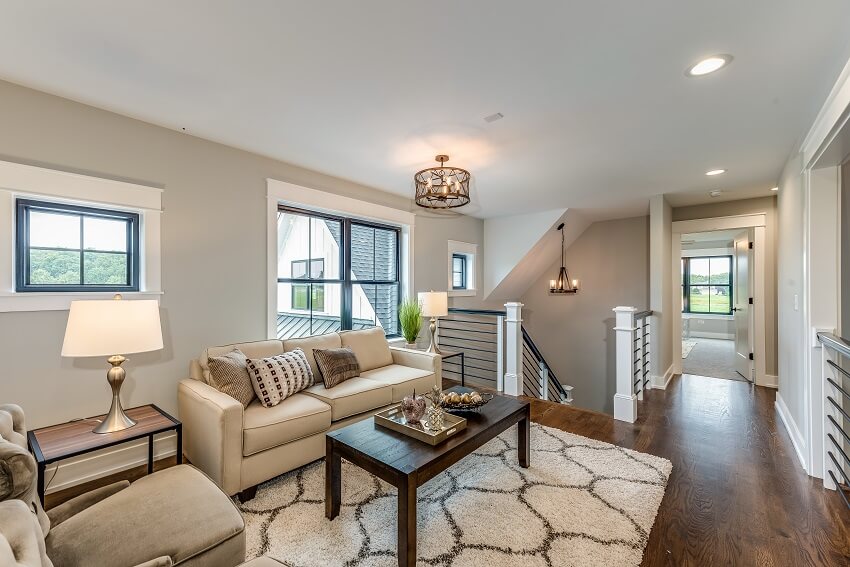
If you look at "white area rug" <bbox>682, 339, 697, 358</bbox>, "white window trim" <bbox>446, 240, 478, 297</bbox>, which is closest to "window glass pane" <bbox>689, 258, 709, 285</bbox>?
"white area rug" <bbox>682, 339, 697, 358</bbox>

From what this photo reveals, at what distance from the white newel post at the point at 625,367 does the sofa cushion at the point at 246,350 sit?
10.1 ft

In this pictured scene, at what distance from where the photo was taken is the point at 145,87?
7.35 feet

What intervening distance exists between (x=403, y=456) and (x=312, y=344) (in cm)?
176

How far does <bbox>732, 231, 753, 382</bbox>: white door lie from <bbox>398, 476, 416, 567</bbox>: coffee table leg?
5498mm

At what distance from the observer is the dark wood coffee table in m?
1.66

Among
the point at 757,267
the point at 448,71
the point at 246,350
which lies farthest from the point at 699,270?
the point at 246,350

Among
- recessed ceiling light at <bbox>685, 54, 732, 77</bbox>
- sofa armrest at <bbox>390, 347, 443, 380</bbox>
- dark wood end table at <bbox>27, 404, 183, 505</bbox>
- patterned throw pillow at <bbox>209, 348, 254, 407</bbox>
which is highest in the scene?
recessed ceiling light at <bbox>685, 54, 732, 77</bbox>

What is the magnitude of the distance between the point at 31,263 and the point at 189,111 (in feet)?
4.40

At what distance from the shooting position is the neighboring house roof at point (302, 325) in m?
3.77

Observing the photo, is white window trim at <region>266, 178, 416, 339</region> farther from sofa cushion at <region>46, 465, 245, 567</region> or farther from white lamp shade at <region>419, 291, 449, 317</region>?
sofa cushion at <region>46, 465, 245, 567</region>

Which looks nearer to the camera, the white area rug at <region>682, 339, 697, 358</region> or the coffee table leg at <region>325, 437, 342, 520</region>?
the coffee table leg at <region>325, 437, 342, 520</region>

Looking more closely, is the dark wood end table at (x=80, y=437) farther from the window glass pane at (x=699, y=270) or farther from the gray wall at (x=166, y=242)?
the window glass pane at (x=699, y=270)

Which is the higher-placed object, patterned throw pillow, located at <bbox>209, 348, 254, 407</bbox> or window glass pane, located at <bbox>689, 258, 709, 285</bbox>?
window glass pane, located at <bbox>689, 258, 709, 285</bbox>

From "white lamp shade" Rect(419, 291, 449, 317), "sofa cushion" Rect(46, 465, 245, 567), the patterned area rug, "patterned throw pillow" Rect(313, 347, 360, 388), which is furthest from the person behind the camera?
"white lamp shade" Rect(419, 291, 449, 317)
